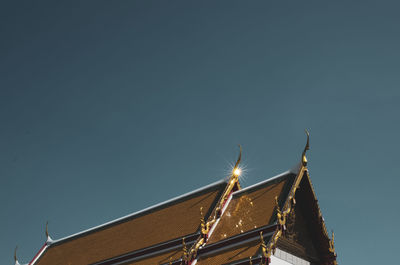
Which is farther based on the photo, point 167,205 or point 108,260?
point 167,205

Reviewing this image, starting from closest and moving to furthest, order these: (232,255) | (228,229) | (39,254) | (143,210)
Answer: (232,255) → (228,229) → (143,210) → (39,254)

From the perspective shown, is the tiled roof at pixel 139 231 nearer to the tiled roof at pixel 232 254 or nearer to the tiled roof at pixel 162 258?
the tiled roof at pixel 162 258

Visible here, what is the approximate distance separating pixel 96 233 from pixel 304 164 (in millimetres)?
9473

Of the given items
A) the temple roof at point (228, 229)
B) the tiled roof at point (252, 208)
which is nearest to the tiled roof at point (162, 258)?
the temple roof at point (228, 229)

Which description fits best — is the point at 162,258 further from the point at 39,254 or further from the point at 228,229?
the point at 39,254

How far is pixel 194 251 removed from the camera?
550 inches

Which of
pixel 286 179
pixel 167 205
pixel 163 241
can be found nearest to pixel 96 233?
pixel 167 205

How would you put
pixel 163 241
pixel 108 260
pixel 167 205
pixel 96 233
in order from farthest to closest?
1. pixel 96 233
2. pixel 167 205
3. pixel 108 260
4. pixel 163 241

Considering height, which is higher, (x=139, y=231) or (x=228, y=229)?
(x=139, y=231)

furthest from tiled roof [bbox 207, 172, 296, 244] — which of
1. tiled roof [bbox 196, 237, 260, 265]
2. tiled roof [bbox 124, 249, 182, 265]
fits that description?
tiled roof [bbox 124, 249, 182, 265]

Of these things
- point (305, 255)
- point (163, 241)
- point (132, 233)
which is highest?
point (132, 233)

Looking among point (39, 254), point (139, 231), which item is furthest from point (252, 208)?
point (39, 254)

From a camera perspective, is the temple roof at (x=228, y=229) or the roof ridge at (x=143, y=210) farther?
the roof ridge at (x=143, y=210)

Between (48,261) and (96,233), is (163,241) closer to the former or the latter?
(96,233)
